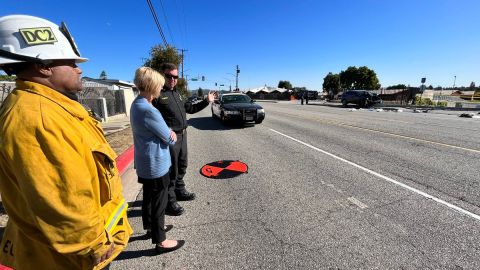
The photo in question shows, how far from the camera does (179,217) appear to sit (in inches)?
146

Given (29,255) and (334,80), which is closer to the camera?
(29,255)

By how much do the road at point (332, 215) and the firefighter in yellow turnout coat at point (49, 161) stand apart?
4.93 feet

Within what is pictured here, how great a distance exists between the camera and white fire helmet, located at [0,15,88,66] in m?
1.22

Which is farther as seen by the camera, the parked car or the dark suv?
the dark suv

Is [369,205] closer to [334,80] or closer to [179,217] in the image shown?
[179,217]

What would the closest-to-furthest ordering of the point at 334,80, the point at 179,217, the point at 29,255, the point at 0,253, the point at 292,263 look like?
the point at 29,255 → the point at 0,253 → the point at 292,263 → the point at 179,217 → the point at 334,80

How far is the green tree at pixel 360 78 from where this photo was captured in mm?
89688

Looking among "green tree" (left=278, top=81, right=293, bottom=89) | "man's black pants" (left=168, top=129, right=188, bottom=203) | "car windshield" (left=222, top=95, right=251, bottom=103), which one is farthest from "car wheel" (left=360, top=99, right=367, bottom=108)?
"green tree" (left=278, top=81, right=293, bottom=89)

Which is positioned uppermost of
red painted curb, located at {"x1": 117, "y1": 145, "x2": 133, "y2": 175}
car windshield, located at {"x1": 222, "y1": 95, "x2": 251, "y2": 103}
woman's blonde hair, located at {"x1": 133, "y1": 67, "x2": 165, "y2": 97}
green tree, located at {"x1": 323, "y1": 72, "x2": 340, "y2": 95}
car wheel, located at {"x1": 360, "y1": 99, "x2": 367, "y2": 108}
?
green tree, located at {"x1": 323, "y1": 72, "x2": 340, "y2": 95}

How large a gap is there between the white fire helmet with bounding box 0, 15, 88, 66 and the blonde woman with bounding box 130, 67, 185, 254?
1.26 m

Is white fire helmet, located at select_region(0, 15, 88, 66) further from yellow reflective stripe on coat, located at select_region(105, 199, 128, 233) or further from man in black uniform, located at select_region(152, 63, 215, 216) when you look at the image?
man in black uniform, located at select_region(152, 63, 215, 216)

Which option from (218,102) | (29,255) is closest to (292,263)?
(29,255)

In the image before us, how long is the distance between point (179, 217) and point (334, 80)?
107 m

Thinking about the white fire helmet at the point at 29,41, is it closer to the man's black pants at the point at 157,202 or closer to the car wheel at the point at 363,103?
the man's black pants at the point at 157,202
